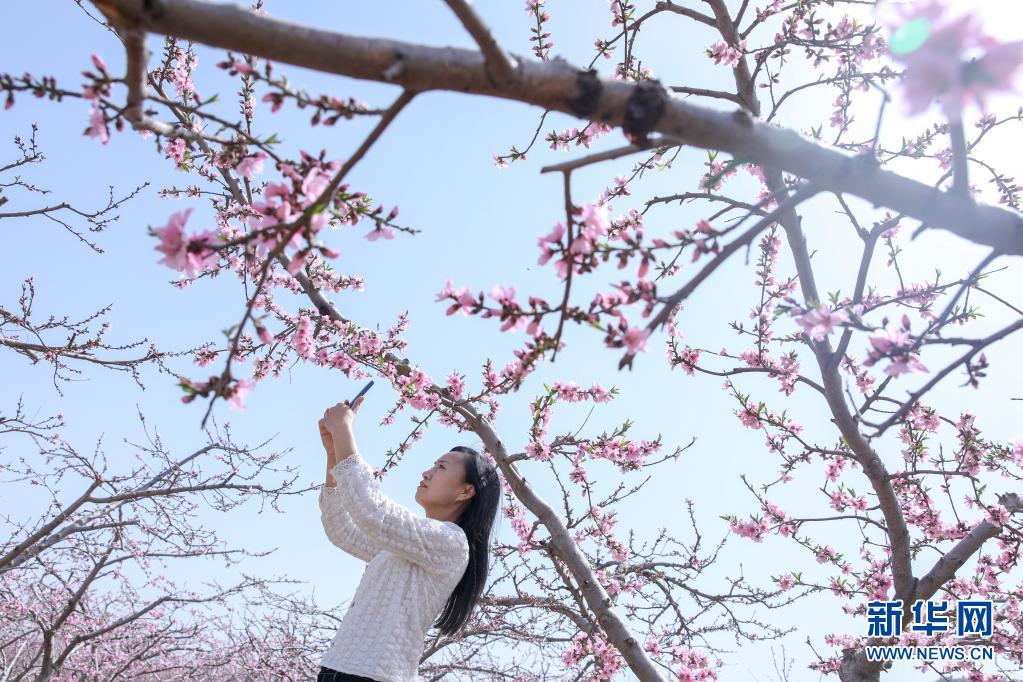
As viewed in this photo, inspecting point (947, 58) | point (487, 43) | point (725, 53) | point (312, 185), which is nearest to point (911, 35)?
point (947, 58)

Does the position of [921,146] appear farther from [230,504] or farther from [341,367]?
[230,504]

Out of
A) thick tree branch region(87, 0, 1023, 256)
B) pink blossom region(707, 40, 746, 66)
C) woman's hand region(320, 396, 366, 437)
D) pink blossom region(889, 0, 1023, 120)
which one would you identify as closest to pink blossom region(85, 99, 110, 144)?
thick tree branch region(87, 0, 1023, 256)

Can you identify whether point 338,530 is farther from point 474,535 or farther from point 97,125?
point 97,125

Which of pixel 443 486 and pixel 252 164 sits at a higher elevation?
pixel 252 164

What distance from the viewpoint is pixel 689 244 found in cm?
187

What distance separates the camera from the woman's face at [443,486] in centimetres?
316

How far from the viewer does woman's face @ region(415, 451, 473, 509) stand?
3.16m

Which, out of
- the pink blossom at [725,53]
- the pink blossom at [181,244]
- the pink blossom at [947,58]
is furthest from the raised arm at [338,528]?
the pink blossom at [725,53]

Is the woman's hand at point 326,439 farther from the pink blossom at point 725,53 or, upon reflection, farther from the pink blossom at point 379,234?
the pink blossom at point 725,53

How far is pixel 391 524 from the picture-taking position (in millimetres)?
2596

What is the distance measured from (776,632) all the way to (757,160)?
16.8 ft

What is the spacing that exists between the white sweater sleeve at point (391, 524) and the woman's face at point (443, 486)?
372mm

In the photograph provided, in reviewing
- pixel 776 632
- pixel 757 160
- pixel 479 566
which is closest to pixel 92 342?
pixel 479 566

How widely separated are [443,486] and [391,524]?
1.95 feet
